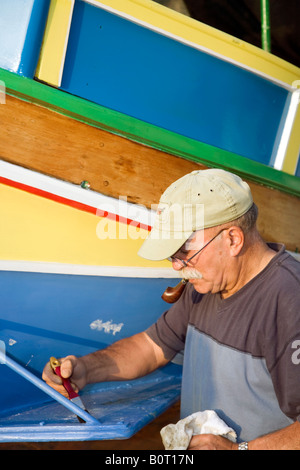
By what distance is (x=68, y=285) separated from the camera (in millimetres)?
2303

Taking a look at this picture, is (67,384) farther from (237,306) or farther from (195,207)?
(195,207)

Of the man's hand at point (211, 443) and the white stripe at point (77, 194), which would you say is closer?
the man's hand at point (211, 443)

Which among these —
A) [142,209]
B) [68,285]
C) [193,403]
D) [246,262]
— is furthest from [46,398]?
[246,262]

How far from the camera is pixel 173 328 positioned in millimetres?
2195

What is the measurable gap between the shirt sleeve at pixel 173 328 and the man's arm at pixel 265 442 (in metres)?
0.48

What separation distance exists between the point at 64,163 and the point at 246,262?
88 centimetres

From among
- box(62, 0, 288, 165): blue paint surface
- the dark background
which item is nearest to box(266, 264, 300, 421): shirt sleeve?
box(62, 0, 288, 165): blue paint surface

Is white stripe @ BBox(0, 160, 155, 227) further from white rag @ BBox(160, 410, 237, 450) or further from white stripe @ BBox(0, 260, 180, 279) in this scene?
white rag @ BBox(160, 410, 237, 450)

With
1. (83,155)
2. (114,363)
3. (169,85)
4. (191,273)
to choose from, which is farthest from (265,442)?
(169,85)

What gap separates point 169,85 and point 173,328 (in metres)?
1.12

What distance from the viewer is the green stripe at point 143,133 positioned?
6.87 ft

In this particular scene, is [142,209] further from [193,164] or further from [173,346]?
[173,346]
